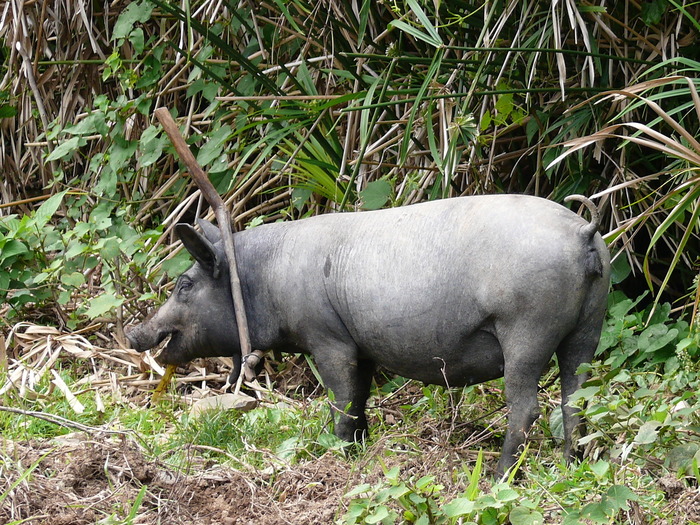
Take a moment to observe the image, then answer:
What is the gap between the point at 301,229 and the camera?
4.12 metres

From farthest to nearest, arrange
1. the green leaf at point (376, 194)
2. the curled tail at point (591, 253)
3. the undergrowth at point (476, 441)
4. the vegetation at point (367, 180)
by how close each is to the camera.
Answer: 1. the green leaf at point (376, 194)
2. the curled tail at point (591, 253)
3. the vegetation at point (367, 180)
4. the undergrowth at point (476, 441)

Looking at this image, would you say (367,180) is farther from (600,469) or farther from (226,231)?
(600,469)

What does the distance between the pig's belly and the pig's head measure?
0.72 metres

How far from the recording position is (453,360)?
12.0 ft

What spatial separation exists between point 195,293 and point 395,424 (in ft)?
3.31

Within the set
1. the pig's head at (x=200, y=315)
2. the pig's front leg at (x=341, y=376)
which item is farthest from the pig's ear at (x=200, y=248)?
the pig's front leg at (x=341, y=376)

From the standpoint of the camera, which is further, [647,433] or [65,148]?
[65,148]

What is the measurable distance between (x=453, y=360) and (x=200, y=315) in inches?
44.7

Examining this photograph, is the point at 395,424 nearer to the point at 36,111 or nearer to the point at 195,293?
the point at 195,293

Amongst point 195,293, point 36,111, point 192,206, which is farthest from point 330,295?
point 36,111

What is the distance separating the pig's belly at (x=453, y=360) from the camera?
11.7ft

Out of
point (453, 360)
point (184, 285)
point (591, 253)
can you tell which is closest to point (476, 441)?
point (453, 360)

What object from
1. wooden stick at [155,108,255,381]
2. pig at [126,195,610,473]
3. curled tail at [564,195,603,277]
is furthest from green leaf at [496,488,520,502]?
wooden stick at [155,108,255,381]

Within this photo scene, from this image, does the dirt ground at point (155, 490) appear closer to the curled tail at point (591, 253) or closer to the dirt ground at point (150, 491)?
the dirt ground at point (150, 491)
